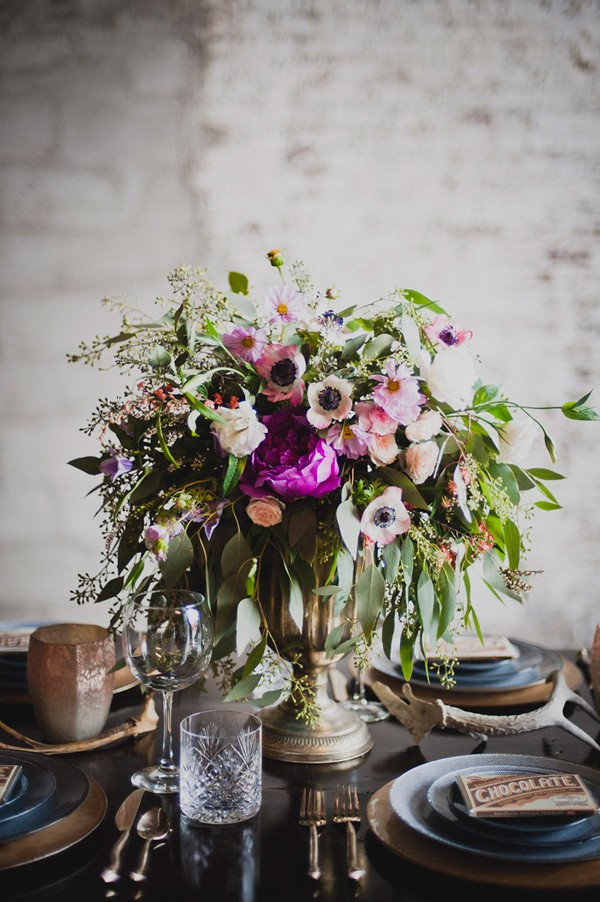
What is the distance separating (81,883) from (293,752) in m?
0.38

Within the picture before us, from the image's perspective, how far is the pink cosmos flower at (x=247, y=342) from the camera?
1.14m

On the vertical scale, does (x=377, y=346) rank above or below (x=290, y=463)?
above

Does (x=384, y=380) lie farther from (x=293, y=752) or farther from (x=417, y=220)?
(x=417, y=220)

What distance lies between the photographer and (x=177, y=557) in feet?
3.61

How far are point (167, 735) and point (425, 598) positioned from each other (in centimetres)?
36

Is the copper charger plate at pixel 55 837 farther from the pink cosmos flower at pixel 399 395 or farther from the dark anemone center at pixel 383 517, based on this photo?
the pink cosmos flower at pixel 399 395

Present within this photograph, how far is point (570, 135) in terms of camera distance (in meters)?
2.36

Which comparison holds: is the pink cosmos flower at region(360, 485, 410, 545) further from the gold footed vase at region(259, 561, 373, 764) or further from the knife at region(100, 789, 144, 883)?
the knife at region(100, 789, 144, 883)

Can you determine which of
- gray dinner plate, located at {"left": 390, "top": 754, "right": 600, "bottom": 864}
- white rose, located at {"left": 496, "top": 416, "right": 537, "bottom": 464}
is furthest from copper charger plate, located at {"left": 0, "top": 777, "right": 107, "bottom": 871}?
white rose, located at {"left": 496, "top": 416, "right": 537, "bottom": 464}

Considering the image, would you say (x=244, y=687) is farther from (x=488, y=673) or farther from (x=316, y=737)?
(x=488, y=673)

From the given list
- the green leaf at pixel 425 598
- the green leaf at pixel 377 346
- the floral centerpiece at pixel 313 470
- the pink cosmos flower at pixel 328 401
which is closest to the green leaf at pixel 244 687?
the floral centerpiece at pixel 313 470

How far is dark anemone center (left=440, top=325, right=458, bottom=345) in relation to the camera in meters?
1.16

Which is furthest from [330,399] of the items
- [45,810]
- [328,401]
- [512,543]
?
[45,810]

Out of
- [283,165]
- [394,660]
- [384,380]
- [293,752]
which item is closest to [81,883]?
[293,752]
